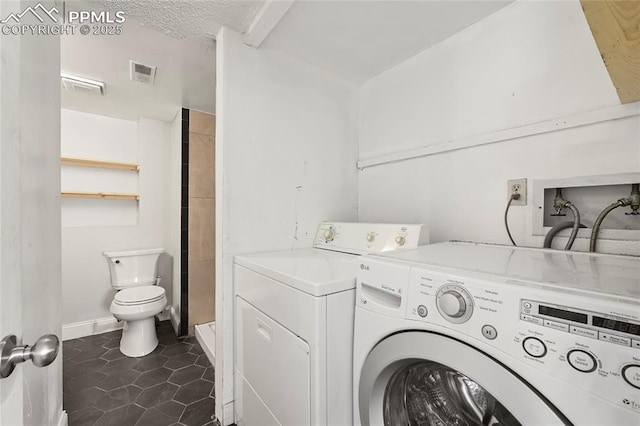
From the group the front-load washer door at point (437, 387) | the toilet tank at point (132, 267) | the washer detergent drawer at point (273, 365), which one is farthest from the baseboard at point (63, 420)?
the front-load washer door at point (437, 387)

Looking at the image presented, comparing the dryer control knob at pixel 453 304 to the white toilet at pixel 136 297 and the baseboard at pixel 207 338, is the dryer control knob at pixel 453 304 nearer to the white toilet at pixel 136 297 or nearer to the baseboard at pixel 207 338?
the baseboard at pixel 207 338

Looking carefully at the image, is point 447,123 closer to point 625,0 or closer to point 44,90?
point 625,0

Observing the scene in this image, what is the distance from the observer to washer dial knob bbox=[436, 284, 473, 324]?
0.58 m

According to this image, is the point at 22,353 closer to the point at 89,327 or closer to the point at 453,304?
the point at 453,304

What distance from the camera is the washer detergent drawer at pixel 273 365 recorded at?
2.83 ft

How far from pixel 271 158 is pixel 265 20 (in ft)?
2.17

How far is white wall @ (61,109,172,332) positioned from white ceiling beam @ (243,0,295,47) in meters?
1.88

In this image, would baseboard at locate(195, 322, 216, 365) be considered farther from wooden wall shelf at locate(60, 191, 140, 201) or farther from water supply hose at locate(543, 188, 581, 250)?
water supply hose at locate(543, 188, 581, 250)

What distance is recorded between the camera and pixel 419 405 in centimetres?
80

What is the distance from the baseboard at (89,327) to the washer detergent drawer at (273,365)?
1.89 metres

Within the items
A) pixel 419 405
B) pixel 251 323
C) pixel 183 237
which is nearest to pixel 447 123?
pixel 419 405
